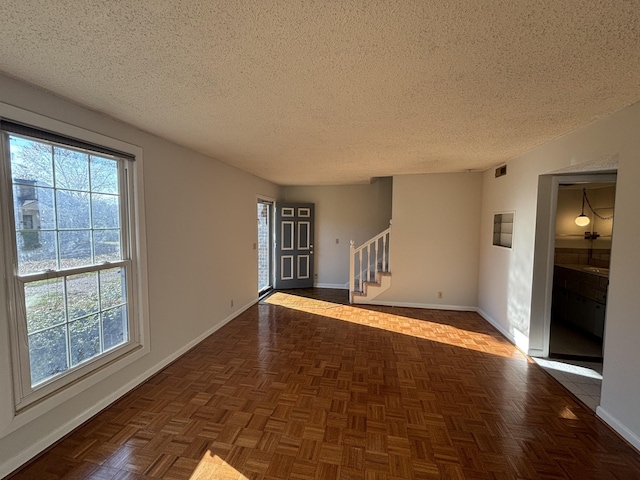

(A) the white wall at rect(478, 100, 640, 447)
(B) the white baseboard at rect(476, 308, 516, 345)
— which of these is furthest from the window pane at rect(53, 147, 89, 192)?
(B) the white baseboard at rect(476, 308, 516, 345)

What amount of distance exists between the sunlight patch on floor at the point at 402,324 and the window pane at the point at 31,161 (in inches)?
147

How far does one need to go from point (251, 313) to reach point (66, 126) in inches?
135

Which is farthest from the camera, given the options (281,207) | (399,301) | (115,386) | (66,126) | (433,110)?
(281,207)

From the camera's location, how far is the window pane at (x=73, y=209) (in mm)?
1967

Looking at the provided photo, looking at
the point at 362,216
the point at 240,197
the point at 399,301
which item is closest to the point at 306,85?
the point at 240,197

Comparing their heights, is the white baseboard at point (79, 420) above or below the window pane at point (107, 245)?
below

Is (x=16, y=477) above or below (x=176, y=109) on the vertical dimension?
below

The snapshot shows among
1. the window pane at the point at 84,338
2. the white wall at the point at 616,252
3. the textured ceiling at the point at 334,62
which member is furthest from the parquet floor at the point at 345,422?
the textured ceiling at the point at 334,62

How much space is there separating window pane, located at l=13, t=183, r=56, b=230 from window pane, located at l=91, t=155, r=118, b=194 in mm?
367

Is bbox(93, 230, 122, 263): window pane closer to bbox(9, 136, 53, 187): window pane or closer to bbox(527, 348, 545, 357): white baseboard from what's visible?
bbox(9, 136, 53, 187): window pane

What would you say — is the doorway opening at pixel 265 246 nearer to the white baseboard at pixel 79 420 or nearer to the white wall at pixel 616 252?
the white baseboard at pixel 79 420

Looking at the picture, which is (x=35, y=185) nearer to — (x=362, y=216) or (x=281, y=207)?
(x=281, y=207)

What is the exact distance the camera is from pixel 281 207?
616cm

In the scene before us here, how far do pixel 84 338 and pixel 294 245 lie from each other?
14.5 ft
